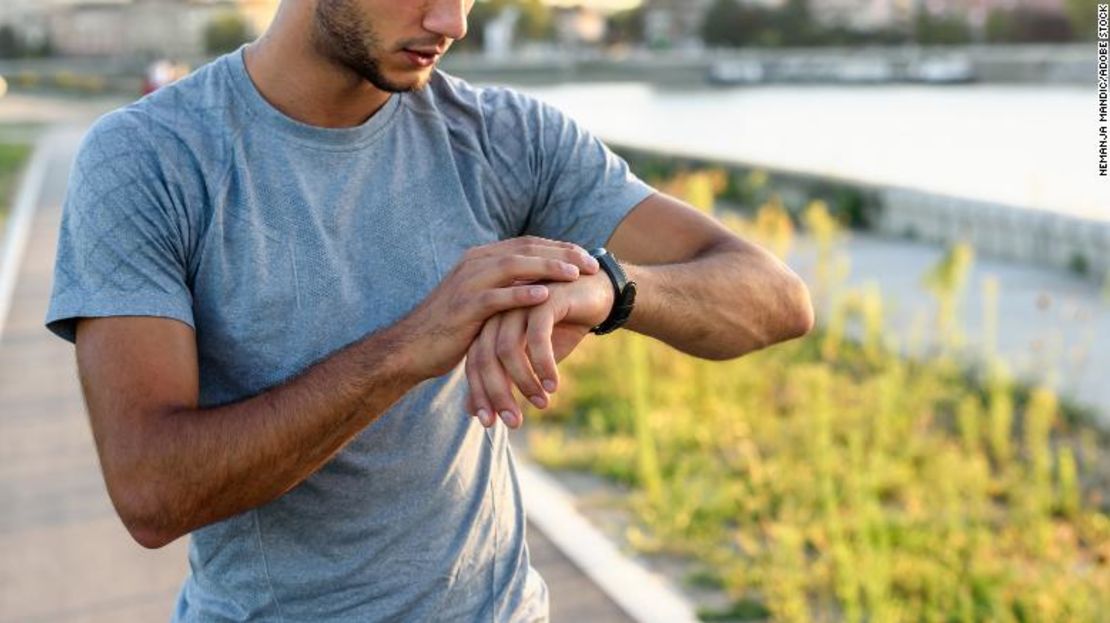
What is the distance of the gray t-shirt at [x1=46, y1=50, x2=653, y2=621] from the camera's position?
6.59 ft

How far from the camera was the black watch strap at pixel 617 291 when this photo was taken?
7.00ft

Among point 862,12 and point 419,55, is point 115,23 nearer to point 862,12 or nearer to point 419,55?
point 862,12

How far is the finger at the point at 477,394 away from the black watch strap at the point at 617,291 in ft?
0.77

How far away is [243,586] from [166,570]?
12.0 feet

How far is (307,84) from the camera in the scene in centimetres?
215

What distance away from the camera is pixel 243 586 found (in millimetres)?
2143

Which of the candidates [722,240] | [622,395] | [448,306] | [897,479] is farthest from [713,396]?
[448,306]

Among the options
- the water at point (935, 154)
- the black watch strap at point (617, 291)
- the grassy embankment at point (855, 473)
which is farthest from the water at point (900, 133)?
the grassy embankment at point (855, 473)

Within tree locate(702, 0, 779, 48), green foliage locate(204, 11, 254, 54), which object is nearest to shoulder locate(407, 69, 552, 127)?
green foliage locate(204, 11, 254, 54)

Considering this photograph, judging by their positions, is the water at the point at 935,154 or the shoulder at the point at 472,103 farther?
the water at the point at 935,154

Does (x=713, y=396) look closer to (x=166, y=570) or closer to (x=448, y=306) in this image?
(x=166, y=570)

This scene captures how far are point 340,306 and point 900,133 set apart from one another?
128ft

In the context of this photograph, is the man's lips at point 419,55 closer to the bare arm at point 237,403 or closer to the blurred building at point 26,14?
the bare arm at point 237,403

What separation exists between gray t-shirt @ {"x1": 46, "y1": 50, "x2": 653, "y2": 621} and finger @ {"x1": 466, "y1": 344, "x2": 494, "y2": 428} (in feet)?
0.60
